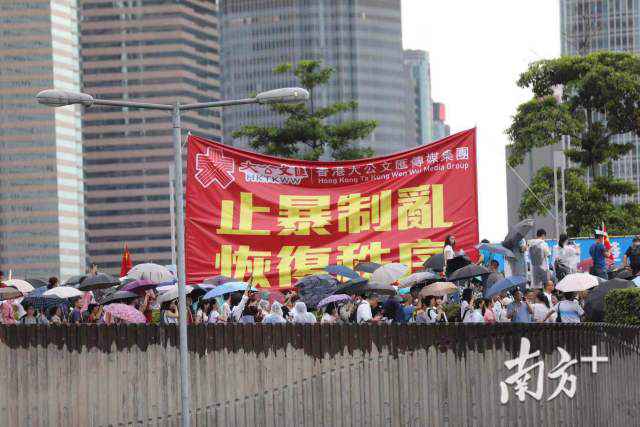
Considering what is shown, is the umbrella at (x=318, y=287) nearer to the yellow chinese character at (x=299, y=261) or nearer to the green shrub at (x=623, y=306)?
the yellow chinese character at (x=299, y=261)

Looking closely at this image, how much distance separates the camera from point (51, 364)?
84.8 ft

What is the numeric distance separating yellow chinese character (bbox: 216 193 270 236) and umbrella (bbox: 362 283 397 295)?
247 cm

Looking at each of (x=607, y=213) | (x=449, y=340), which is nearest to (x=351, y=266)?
(x=449, y=340)

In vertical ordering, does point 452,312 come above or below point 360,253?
below

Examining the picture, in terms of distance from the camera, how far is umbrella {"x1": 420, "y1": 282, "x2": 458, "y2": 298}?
2753cm

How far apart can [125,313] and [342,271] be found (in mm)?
4243

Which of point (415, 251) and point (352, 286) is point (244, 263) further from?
point (415, 251)

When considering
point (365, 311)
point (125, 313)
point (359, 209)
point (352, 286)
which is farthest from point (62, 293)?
point (359, 209)

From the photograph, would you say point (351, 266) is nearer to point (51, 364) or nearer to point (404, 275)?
point (404, 275)

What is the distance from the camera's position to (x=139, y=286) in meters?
30.1

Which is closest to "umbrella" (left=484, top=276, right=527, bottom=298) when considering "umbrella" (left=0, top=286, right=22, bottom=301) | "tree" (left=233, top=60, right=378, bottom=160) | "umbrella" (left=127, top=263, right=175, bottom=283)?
"umbrella" (left=127, top=263, right=175, bottom=283)

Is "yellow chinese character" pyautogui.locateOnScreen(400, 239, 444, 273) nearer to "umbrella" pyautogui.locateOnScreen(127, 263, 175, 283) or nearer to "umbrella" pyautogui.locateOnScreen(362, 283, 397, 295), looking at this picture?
"umbrella" pyautogui.locateOnScreen(362, 283, 397, 295)

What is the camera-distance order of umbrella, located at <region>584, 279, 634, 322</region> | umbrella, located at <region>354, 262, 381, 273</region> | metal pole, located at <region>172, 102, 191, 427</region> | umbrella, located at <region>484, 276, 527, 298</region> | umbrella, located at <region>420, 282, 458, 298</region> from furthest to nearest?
umbrella, located at <region>420, 282, 458, 298</region> < umbrella, located at <region>354, 262, 381, 273</region> < umbrella, located at <region>484, 276, 527, 298</region> < umbrella, located at <region>584, 279, 634, 322</region> < metal pole, located at <region>172, 102, 191, 427</region>

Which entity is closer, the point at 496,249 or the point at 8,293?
the point at 496,249
